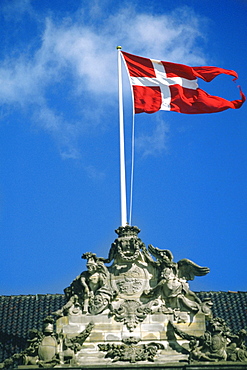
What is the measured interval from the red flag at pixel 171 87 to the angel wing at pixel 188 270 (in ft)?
23.2

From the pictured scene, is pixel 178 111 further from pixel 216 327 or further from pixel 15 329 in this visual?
pixel 15 329

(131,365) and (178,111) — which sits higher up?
(178,111)

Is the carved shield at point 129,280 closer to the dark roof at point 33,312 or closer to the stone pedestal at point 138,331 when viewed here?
the stone pedestal at point 138,331

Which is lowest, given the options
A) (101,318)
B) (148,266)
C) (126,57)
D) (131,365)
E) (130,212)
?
(131,365)

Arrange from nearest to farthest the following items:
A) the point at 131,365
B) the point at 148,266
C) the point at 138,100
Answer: the point at 131,365 < the point at 148,266 < the point at 138,100

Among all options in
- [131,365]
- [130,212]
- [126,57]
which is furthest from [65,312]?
[126,57]

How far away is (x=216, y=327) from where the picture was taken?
28234 mm

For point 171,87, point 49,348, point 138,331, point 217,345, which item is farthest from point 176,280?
point 171,87

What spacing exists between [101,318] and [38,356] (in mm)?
2784

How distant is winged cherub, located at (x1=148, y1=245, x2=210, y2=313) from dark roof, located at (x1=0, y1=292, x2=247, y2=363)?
5506 millimetres

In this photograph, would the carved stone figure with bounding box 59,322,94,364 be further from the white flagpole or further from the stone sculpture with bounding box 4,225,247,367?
the white flagpole

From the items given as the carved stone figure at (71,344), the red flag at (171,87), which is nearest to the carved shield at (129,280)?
the carved stone figure at (71,344)

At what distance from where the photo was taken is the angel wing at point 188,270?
2978cm

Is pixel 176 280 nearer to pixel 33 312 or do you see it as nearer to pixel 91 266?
pixel 91 266
